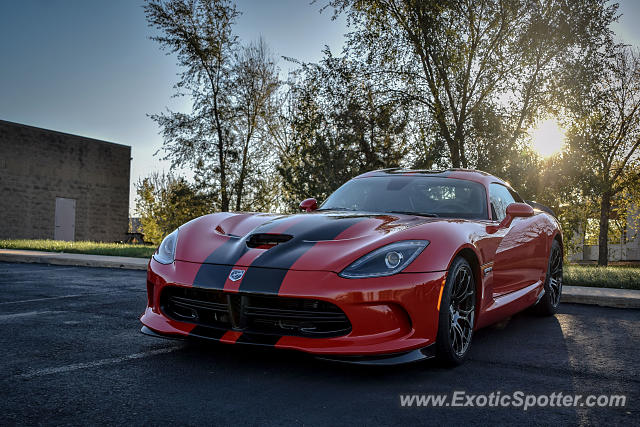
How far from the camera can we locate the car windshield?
16.3ft

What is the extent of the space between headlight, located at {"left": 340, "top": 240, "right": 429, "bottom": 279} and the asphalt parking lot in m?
0.57

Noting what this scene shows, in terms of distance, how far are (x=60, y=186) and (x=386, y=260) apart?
98.1 ft

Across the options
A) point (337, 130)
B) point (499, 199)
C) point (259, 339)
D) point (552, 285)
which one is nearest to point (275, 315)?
point (259, 339)

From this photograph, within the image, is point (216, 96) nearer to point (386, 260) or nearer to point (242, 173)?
point (242, 173)

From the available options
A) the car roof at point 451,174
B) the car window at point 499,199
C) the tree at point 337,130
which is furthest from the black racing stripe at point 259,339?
the tree at point 337,130

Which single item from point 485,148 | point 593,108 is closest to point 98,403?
point 485,148

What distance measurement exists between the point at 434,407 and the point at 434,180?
106 inches

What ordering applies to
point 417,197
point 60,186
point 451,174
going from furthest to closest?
point 60,186 < point 451,174 < point 417,197

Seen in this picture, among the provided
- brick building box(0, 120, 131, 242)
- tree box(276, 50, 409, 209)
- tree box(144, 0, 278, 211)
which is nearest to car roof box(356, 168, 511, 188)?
tree box(276, 50, 409, 209)

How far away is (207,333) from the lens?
3535mm

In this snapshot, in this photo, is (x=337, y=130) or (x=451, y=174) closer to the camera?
(x=451, y=174)

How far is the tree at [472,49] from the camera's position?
14945 millimetres

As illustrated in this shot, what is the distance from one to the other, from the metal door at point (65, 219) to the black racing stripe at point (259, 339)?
29.6 metres

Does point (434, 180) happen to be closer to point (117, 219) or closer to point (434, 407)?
point (434, 407)
